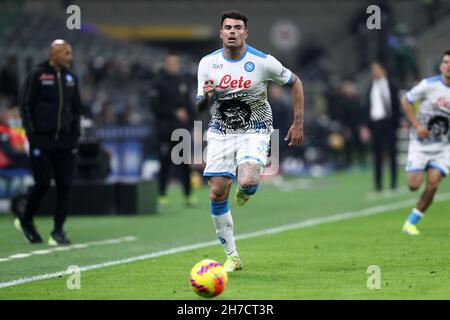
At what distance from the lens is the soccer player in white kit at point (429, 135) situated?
1530 cm

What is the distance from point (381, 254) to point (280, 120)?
16696 mm

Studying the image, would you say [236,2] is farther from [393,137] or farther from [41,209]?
[41,209]

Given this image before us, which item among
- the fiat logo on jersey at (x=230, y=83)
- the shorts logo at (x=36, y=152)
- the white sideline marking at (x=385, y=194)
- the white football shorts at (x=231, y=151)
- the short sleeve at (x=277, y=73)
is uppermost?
the short sleeve at (x=277, y=73)

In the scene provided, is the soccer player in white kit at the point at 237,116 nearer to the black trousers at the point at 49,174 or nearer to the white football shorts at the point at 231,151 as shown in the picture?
the white football shorts at the point at 231,151

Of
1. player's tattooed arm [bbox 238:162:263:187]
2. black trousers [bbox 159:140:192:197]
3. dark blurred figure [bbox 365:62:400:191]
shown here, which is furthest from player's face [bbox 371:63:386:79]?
player's tattooed arm [bbox 238:162:263:187]

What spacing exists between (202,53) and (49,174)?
35643mm

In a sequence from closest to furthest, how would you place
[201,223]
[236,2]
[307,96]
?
1. [201,223]
2. [307,96]
3. [236,2]

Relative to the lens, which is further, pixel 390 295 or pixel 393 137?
pixel 393 137

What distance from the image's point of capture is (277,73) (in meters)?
11.7

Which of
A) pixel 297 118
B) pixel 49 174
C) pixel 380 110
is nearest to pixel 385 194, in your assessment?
pixel 380 110

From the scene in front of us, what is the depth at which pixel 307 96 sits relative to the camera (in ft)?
133

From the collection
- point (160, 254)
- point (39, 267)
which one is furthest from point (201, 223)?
point (39, 267)

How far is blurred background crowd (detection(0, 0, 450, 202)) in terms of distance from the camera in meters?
25.9

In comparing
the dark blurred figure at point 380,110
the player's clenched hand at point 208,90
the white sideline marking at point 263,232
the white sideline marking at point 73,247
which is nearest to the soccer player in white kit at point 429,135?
the white sideline marking at point 263,232
